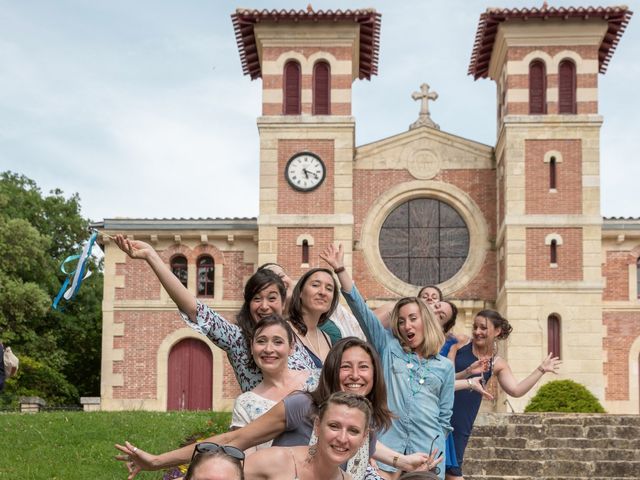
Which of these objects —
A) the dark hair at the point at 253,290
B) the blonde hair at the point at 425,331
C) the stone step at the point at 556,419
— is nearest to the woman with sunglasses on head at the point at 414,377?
the blonde hair at the point at 425,331

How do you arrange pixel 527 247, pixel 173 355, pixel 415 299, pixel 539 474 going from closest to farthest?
1. pixel 415 299
2. pixel 539 474
3. pixel 527 247
4. pixel 173 355

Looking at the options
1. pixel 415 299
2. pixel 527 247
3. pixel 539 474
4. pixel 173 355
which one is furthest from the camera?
pixel 173 355

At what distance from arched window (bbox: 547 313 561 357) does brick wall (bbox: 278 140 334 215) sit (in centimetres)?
561

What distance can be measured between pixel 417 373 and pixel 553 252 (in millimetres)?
21075

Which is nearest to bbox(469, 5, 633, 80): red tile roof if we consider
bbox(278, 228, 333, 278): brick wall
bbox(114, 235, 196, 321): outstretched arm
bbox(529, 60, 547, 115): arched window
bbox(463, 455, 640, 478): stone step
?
bbox(529, 60, 547, 115): arched window

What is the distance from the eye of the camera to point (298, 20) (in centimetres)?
2930

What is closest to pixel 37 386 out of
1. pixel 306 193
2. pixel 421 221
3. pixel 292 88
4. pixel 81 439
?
pixel 306 193

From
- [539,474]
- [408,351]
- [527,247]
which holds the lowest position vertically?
[539,474]

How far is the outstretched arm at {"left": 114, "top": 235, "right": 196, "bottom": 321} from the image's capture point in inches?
268

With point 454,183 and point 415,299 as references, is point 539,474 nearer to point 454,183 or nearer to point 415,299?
point 415,299

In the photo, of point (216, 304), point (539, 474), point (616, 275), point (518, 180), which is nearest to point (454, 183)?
point (518, 180)

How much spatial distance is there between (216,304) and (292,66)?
237 inches

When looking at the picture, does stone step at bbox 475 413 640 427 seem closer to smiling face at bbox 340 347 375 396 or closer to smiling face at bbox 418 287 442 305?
smiling face at bbox 418 287 442 305

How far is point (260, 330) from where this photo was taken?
21.4 feet
